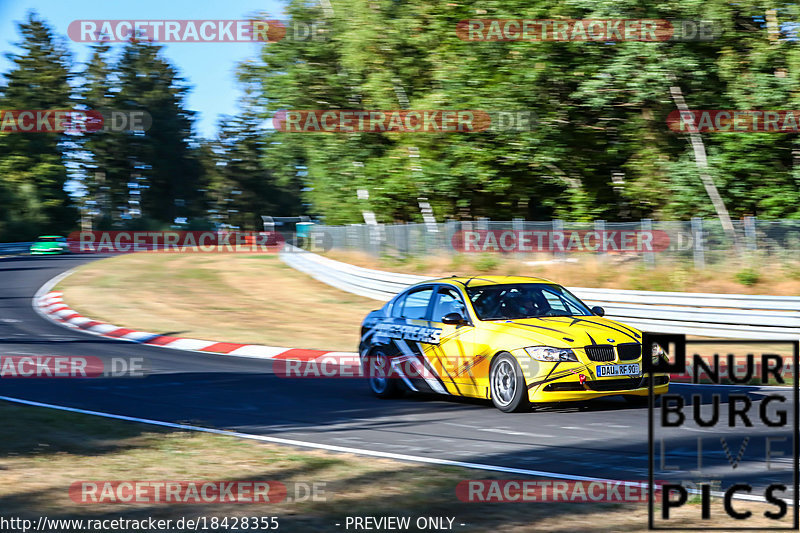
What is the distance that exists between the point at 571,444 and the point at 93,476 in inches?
153

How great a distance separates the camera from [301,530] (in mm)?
5449

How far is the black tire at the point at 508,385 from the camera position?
9.97m

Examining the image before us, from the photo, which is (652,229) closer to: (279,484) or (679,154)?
(679,154)

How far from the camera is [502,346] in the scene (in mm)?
10195

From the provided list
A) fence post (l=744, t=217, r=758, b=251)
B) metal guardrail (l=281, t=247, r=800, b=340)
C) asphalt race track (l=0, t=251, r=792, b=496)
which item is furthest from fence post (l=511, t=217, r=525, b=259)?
A: asphalt race track (l=0, t=251, r=792, b=496)

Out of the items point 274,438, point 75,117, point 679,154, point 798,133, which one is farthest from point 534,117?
point 75,117

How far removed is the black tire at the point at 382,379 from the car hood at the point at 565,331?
1719mm

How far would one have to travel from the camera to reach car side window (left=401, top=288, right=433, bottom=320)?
11.6m
